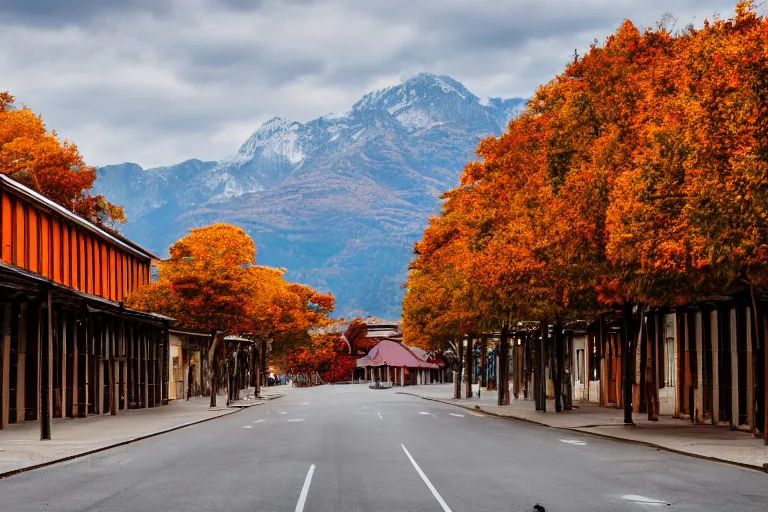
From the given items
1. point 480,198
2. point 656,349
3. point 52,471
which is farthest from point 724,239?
point 480,198

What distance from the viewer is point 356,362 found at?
509 ft

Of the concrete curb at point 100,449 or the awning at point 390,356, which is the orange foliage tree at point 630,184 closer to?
the concrete curb at point 100,449

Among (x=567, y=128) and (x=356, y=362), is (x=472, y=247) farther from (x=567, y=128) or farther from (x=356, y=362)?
(x=356, y=362)

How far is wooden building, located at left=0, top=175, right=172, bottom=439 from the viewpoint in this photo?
32938mm

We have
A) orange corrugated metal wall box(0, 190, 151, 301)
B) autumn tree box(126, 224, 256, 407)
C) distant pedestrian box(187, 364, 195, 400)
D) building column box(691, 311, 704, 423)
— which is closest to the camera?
building column box(691, 311, 704, 423)

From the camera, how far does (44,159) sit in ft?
222

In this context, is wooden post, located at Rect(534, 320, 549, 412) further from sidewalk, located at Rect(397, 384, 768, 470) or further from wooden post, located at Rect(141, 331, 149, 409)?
wooden post, located at Rect(141, 331, 149, 409)

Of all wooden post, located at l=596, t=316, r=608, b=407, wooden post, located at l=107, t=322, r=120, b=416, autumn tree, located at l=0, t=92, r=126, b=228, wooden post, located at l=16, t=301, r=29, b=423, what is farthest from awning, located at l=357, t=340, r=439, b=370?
wooden post, located at l=16, t=301, r=29, b=423

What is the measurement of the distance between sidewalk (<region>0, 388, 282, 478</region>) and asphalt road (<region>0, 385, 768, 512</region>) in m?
0.74

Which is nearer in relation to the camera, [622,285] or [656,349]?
[622,285]

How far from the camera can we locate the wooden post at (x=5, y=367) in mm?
34750

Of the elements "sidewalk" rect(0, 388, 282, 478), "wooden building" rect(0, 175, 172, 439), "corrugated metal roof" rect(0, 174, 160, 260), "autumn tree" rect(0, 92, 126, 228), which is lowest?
"sidewalk" rect(0, 388, 282, 478)

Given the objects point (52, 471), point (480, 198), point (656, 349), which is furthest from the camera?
point (480, 198)

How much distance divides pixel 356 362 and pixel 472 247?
111460 millimetres
